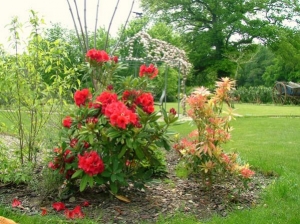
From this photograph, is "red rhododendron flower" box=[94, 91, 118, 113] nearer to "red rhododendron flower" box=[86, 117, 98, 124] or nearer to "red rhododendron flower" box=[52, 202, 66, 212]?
"red rhododendron flower" box=[86, 117, 98, 124]

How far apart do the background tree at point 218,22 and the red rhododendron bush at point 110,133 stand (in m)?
22.3

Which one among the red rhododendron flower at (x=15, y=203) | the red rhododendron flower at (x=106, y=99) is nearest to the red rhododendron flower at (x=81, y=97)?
the red rhododendron flower at (x=106, y=99)

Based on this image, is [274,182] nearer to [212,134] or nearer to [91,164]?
[212,134]

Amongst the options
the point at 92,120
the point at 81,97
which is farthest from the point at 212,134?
the point at 81,97

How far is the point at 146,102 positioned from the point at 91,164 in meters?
0.62

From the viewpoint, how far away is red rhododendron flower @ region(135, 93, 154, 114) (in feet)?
9.05

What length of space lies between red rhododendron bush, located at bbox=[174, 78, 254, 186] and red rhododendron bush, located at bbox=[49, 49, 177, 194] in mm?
328

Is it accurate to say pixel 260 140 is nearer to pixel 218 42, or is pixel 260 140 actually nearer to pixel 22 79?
pixel 22 79

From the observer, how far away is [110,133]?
8.41 ft

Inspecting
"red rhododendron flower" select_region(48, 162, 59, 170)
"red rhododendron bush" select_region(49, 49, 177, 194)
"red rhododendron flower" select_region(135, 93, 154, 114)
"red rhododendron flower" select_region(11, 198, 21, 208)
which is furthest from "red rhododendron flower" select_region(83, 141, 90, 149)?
"red rhododendron flower" select_region(11, 198, 21, 208)

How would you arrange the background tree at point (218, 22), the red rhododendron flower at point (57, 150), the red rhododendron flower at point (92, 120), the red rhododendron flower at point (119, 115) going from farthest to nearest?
the background tree at point (218, 22) < the red rhododendron flower at point (57, 150) < the red rhododendron flower at point (92, 120) < the red rhododendron flower at point (119, 115)

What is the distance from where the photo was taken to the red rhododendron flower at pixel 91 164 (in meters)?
2.59

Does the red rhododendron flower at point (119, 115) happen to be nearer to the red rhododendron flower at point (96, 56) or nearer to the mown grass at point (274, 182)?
the red rhododendron flower at point (96, 56)

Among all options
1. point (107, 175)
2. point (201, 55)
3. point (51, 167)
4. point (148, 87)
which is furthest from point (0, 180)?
point (201, 55)
